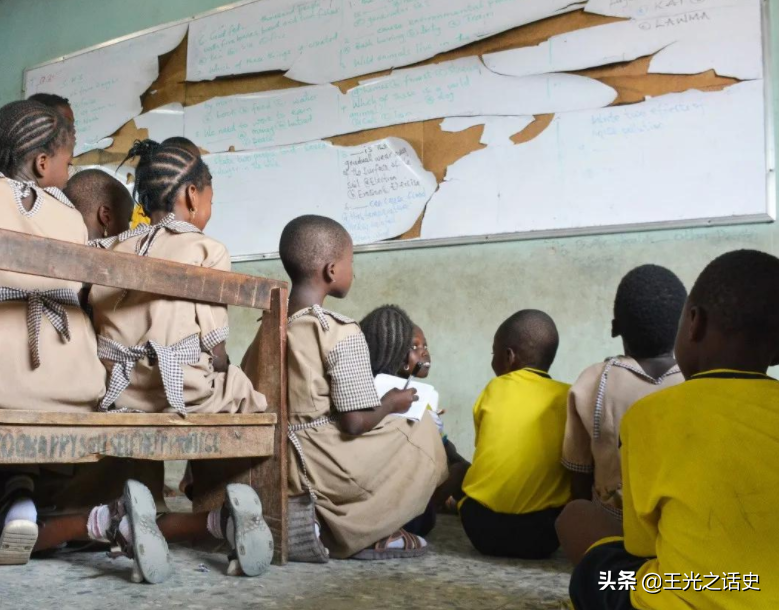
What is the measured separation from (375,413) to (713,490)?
3.97 feet

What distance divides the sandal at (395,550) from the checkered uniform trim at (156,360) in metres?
0.65

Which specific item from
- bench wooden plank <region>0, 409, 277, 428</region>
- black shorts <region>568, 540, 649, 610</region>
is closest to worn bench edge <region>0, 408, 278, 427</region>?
bench wooden plank <region>0, 409, 277, 428</region>

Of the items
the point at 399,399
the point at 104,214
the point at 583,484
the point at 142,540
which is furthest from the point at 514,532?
the point at 104,214

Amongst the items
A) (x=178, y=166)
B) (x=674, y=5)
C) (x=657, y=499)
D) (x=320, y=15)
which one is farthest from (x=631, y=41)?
(x=657, y=499)

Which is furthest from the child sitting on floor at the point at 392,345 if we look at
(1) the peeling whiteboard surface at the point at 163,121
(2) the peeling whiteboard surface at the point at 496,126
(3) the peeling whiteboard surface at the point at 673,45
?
(1) the peeling whiteboard surface at the point at 163,121

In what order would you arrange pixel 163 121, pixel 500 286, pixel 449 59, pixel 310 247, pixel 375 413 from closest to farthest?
1. pixel 375 413
2. pixel 310 247
3. pixel 500 286
4. pixel 449 59
5. pixel 163 121

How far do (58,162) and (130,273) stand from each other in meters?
0.55

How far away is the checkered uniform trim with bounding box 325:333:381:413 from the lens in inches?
Result: 83.4

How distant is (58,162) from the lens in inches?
85.9

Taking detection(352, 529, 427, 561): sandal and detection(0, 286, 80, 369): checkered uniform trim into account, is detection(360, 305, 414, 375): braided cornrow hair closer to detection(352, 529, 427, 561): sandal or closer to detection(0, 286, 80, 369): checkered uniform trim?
detection(352, 529, 427, 561): sandal

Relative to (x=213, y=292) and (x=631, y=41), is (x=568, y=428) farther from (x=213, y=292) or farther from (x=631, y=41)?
(x=631, y=41)

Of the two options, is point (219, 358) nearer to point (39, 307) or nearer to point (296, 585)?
point (39, 307)

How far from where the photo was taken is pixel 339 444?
216 cm

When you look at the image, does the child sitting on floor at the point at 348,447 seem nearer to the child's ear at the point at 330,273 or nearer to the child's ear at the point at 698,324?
the child's ear at the point at 330,273
